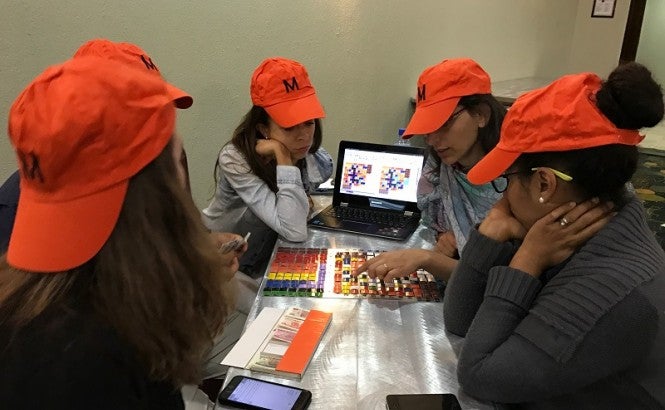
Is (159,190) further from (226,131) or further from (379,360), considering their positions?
(226,131)

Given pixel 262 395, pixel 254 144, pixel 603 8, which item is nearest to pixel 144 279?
pixel 262 395

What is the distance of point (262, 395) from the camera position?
3.09ft

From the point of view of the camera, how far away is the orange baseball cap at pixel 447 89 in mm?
1517

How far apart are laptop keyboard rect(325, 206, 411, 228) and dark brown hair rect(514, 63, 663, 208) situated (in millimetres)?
869

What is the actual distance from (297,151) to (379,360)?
937mm

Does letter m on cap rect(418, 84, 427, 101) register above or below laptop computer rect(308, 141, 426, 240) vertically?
above

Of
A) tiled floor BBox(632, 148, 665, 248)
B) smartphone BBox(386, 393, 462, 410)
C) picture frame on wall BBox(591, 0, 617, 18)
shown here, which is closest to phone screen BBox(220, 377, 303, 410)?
smartphone BBox(386, 393, 462, 410)

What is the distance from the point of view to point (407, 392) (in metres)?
0.97

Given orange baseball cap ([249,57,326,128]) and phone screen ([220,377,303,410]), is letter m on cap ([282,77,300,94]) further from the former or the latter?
phone screen ([220,377,303,410])

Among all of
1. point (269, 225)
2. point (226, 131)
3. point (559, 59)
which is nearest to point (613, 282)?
point (269, 225)

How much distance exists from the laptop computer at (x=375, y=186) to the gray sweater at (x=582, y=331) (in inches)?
33.6

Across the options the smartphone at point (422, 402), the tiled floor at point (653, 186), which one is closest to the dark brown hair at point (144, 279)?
the smartphone at point (422, 402)

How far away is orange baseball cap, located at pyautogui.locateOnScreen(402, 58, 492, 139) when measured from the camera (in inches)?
59.7

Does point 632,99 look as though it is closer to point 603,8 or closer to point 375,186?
point 375,186
